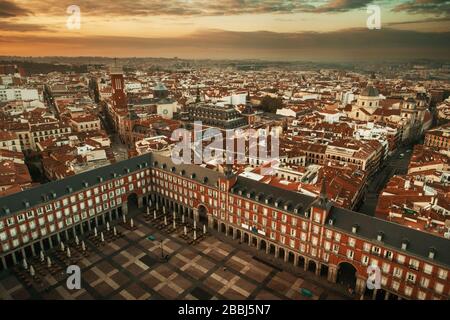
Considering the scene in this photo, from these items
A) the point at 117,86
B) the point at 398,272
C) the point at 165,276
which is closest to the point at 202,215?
the point at 165,276

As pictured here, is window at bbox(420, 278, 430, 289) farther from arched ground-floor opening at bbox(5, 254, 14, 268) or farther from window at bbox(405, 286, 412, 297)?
arched ground-floor opening at bbox(5, 254, 14, 268)

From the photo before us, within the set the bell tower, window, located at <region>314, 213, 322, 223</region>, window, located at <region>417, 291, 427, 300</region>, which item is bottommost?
window, located at <region>417, 291, 427, 300</region>

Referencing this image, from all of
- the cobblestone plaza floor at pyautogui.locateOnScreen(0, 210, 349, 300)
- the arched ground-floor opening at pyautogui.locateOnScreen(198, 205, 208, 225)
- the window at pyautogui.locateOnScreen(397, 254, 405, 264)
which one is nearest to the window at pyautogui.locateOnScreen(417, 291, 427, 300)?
the window at pyautogui.locateOnScreen(397, 254, 405, 264)

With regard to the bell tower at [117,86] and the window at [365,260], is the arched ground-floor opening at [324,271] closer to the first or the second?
the window at [365,260]

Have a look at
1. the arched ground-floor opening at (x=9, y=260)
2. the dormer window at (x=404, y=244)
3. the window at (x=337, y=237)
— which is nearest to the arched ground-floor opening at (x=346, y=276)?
the window at (x=337, y=237)

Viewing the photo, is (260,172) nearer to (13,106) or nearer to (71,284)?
(71,284)

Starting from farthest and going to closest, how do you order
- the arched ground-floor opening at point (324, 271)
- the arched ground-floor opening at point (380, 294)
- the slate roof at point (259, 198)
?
the arched ground-floor opening at point (324, 271), the arched ground-floor opening at point (380, 294), the slate roof at point (259, 198)

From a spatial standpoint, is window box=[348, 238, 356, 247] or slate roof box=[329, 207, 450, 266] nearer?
slate roof box=[329, 207, 450, 266]
